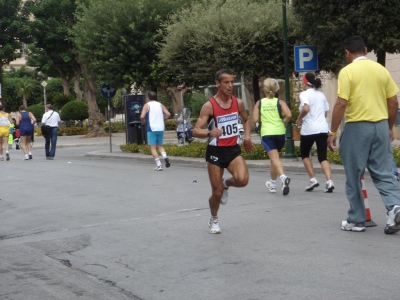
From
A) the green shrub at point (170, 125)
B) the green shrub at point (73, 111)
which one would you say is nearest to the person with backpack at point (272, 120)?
the green shrub at point (73, 111)

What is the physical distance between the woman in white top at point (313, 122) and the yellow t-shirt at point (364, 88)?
12.6ft

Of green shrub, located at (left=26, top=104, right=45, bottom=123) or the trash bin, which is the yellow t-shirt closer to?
the trash bin

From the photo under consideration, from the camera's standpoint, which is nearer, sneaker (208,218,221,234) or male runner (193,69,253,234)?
male runner (193,69,253,234)

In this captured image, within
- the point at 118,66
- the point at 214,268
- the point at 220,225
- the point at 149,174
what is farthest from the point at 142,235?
the point at 118,66

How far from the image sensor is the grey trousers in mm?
7746

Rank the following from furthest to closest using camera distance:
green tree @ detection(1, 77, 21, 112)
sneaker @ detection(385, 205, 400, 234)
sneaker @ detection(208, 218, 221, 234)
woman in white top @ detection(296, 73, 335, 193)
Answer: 1. green tree @ detection(1, 77, 21, 112)
2. woman in white top @ detection(296, 73, 335, 193)
3. sneaker @ detection(208, 218, 221, 234)
4. sneaker @ detection(385, 205, 400, 234)

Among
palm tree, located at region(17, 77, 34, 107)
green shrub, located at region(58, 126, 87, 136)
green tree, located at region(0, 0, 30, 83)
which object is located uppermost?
green tree, located at region(0, 0, 30, 83)

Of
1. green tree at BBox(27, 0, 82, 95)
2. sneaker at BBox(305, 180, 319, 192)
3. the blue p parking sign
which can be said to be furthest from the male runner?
green tree at BBox(27, 0, 82, 95)

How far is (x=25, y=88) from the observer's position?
312 feet

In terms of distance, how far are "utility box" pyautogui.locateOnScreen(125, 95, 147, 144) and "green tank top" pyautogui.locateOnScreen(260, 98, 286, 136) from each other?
1416 centimetres

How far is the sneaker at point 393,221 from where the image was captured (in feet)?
25.0

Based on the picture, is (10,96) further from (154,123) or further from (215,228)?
(215,228)

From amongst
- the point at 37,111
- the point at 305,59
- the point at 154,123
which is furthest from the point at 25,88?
the point at 305,59

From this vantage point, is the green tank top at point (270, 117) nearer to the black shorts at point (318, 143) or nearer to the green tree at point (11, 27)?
the black shorts at point (318, 143)
